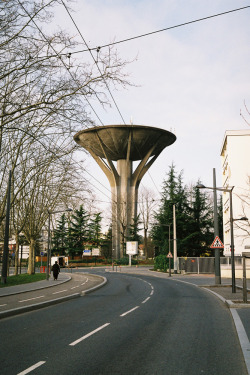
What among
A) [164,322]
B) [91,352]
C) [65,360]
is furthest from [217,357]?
[164,322]

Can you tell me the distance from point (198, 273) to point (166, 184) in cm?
2107

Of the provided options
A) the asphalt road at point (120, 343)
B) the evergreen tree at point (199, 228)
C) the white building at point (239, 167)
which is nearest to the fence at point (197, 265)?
the white building at point (239, 167)

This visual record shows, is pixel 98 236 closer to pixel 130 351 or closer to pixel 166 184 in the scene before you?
pixel 166 184

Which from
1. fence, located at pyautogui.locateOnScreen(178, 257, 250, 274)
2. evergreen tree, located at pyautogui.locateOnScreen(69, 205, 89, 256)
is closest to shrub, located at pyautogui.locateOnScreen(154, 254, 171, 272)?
fence, located at pyautogui.locateOnScreen(178, 257, 250, 274)

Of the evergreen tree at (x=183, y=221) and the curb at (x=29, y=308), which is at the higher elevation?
the evergreen tree at (x=183, y=221)

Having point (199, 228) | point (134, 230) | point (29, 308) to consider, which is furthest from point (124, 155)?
point (29, 308)

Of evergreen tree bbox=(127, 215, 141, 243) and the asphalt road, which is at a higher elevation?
evergreen tree bbox=(127, 215, 141, 243)

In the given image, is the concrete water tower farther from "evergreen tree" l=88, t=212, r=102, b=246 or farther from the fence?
the fence

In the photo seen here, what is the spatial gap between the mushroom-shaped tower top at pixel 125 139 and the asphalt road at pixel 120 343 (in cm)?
5296

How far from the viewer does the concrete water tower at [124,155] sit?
65.6 meters

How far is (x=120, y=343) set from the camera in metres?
7.94

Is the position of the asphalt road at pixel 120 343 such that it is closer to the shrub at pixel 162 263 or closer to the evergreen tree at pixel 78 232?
the shrub at pixel 162 263

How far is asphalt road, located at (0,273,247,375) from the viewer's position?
241 inches

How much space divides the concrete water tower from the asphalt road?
54147 mm
